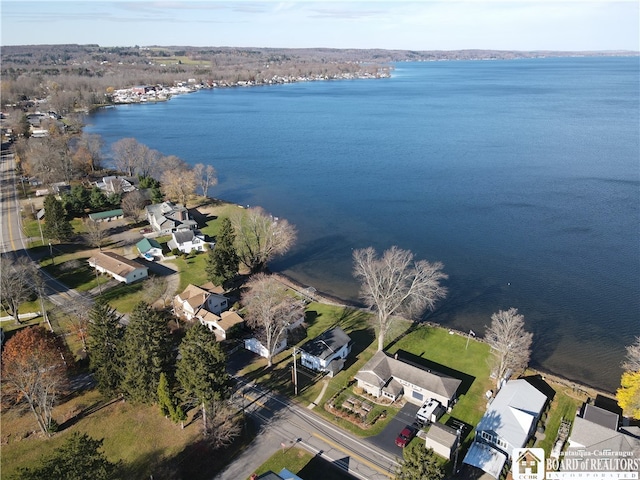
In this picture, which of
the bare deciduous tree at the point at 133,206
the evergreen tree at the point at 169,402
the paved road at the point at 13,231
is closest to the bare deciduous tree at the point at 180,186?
the bare deciduous tree at the point at 133,206

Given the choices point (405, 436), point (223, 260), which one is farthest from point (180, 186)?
point (405, 436)

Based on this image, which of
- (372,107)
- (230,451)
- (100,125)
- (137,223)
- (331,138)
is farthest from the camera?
(372,107)

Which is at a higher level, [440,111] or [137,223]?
[440,111]

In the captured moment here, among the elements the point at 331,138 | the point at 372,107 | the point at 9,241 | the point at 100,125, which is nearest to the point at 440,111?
the point at 372,107

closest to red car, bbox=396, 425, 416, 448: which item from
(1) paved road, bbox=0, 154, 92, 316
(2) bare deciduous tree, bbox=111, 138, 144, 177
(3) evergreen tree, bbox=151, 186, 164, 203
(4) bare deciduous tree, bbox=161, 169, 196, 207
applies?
(1) paved road, bbox=0, 154, 92, 316

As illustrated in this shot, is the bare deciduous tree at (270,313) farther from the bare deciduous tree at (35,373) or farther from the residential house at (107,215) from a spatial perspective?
the residential house at (107,215)

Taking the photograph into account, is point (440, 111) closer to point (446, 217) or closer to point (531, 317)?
point (446, 217)

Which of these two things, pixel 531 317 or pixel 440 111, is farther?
pixel 440 111

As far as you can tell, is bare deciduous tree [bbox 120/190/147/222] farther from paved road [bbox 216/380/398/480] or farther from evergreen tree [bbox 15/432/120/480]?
evergreen tree [bbox 15/432/120/480]
